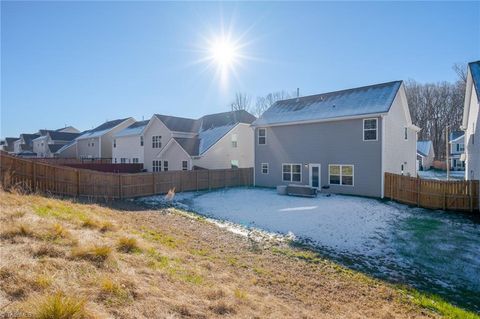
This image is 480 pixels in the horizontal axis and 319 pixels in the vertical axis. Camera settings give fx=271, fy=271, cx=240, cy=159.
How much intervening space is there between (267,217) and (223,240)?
3.74 metres

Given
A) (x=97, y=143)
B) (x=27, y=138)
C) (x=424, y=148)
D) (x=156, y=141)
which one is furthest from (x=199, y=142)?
(x=27, y=138)

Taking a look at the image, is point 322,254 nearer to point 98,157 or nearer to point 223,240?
point 223,240

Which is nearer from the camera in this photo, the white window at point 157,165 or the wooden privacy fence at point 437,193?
the wooden privacy fence at point 437,193

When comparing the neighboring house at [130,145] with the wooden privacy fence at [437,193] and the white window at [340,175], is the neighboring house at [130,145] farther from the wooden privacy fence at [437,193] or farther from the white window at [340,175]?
the wooden privacy fence at [437,193]

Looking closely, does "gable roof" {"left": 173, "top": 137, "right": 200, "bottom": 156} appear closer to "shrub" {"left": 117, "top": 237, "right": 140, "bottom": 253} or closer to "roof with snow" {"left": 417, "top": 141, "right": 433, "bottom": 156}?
"shrub" {"left": 117, "top": 237, "right": 140, "bottom": 253}

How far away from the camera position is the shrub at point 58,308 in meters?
2.81

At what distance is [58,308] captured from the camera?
286cm

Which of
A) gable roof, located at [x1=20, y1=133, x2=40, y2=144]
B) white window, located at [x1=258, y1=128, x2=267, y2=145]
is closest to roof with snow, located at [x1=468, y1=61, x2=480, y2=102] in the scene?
white window, located at [x1=258, y1=128, x2=267, y2=145]

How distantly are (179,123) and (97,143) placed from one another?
18092 millimetres

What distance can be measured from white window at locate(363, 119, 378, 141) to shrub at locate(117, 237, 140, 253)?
15570 millimetres

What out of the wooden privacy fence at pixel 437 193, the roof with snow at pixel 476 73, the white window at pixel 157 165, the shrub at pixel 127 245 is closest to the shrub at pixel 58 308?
the shrub at pixel 127 245

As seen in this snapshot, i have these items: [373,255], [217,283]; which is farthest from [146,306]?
[373,255]

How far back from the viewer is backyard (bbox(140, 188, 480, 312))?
6.82m

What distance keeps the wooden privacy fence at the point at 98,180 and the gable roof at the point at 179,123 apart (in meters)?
9.38
